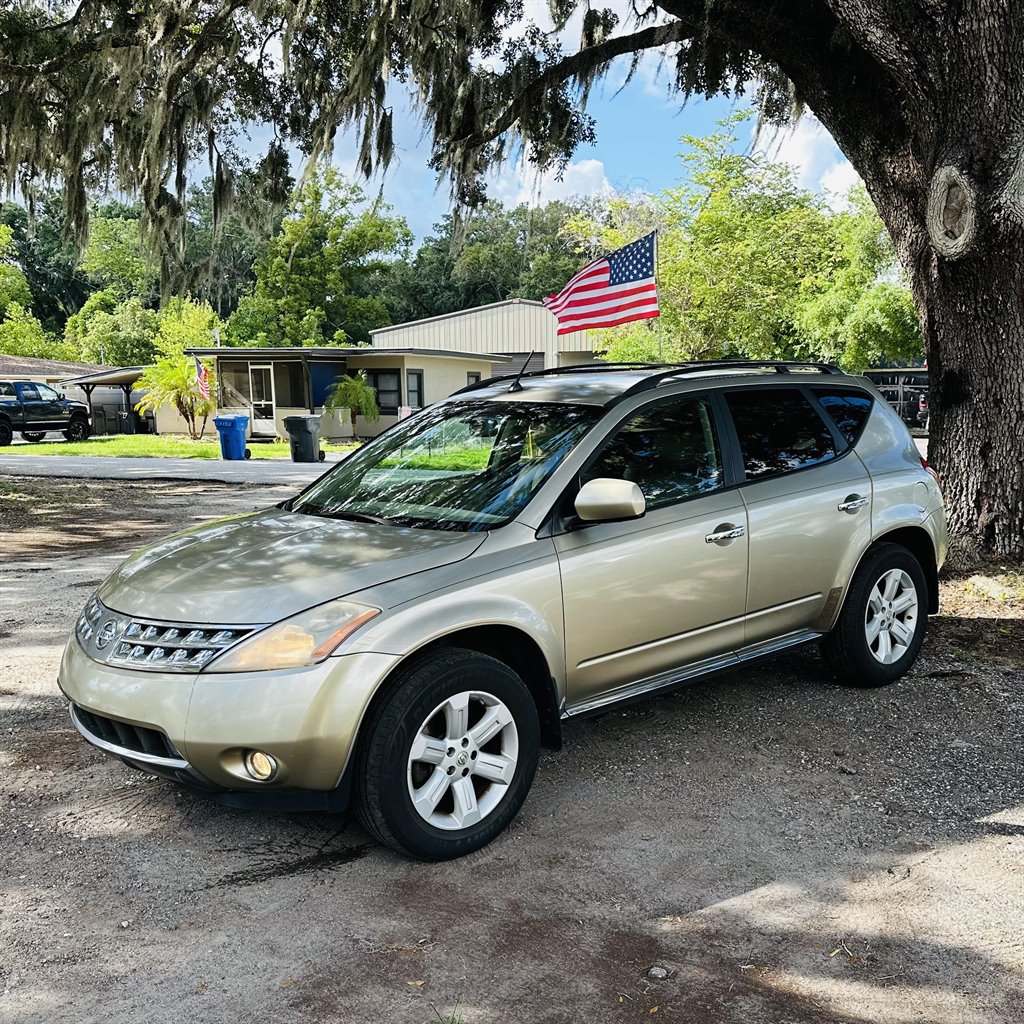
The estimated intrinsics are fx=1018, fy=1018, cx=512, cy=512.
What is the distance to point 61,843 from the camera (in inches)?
149

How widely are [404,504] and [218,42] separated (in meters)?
9.34

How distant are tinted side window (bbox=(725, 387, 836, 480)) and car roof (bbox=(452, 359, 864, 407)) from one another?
106 mm

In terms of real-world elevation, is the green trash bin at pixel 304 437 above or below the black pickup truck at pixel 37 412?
below

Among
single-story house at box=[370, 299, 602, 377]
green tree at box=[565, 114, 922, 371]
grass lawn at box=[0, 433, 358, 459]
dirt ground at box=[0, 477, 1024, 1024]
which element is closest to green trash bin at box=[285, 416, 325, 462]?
grass lawn at box=[0, 433, 358, 459]

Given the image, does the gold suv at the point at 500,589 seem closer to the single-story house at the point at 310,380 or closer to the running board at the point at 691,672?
the running board at the point at 691,672

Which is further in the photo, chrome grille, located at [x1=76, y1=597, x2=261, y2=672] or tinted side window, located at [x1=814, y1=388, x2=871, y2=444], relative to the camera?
tinted side window, located at [x1=814, y1=388, x2=871, y2=444]

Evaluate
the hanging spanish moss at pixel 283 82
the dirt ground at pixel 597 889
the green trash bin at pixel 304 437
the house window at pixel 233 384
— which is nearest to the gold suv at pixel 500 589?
the dirt ground at pixel 597 889

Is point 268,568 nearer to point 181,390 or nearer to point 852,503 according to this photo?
point 852,503

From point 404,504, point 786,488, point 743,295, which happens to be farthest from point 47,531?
point 743,295

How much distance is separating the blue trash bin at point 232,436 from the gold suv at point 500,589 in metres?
19.9

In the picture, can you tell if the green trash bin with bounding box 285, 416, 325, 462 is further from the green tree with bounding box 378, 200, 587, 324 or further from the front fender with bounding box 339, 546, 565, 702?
the green tree with bounding box 378, 200, 587, 324

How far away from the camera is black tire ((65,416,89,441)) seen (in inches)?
1256

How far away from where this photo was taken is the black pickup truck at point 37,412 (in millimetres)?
29859

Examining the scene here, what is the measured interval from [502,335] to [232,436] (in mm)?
18004
